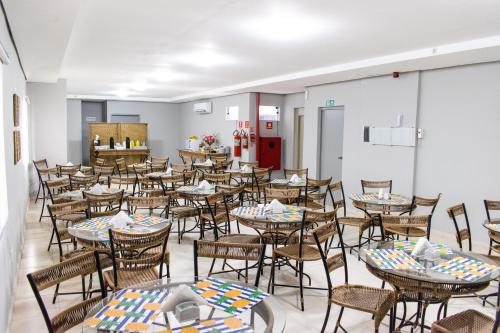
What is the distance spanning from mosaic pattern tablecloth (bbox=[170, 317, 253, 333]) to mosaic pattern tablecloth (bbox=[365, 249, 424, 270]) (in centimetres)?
110

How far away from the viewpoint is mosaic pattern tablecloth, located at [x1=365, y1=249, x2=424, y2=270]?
8.39 feet

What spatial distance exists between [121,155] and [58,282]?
10.3m

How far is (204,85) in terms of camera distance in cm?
981

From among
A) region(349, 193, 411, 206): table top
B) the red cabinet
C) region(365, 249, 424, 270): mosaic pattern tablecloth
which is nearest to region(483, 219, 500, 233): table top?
region(349, 193, 411, 206): table top

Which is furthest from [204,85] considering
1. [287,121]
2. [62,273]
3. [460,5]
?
[62,273]

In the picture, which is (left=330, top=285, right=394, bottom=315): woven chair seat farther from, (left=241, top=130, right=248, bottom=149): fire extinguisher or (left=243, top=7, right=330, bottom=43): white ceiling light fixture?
(left=241, top=130, right=248, bottom=149): fire extinguisher

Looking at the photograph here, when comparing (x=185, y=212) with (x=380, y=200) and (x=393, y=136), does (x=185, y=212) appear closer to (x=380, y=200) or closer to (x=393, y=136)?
(x=380, y=200)

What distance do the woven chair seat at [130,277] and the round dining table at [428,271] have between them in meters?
1.56

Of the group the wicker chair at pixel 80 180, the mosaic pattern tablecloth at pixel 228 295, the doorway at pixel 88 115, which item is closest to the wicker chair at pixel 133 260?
the mosaic pattern tablecloth at pixel 228 295

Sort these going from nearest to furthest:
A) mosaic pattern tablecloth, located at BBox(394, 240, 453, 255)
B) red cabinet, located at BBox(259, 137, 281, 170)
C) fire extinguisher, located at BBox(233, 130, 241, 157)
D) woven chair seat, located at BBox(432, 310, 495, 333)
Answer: woven chair seat, located at BBox(432, 310, 495, 333) < mosaic pattern tablecloth, located at BBox(394, 240, 453, 255) < red cabinet, located at BBox(259, 137, 281, 170) < fire extinguisher, located at BBox(233, 130, 241, 157)

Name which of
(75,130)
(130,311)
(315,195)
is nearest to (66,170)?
(315,195)

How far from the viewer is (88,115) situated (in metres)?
14.7

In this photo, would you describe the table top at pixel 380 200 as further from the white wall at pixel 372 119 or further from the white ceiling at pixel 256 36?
the white ceiling at pixel 256 36

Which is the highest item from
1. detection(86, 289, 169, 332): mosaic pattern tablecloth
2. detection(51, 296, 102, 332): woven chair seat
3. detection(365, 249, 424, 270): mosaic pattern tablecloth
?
detection(365, 249, 424, 270): mosaic pattern tablecloth
